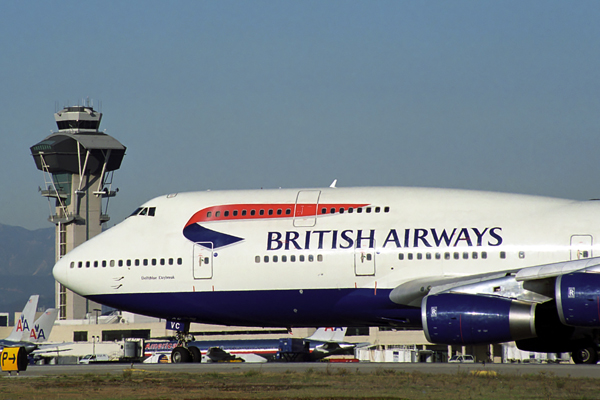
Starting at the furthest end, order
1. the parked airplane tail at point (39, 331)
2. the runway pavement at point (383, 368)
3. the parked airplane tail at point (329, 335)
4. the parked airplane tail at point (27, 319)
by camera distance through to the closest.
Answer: the parked airplane tail at point (329, 335), the parked airplane tail at point (27, 319), the parked airplane tail at point (39, 331), the runway pavement at point (383, 368)

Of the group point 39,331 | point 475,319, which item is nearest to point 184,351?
point 475,319

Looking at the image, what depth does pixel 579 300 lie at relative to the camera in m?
20.2

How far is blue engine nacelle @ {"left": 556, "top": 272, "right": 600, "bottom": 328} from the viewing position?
66.0ft

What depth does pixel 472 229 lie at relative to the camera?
79.5 feet

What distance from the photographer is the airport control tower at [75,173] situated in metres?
112

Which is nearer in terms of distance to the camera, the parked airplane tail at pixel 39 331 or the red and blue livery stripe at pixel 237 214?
the red and blue livery stripe at pixel 237 214

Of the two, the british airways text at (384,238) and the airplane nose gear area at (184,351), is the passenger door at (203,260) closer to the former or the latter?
the british airways text at (384,238)

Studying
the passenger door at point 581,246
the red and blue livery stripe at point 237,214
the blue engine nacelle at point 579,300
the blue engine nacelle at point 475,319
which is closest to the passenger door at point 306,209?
the red and blue livery stripe at point 237,214

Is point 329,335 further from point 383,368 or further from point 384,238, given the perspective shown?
point 383,368

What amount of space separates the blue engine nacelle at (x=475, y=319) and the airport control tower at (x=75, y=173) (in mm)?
94615

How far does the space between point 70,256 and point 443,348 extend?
177 feet

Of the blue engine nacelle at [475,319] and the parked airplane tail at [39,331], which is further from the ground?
the blue engine nacelle at [475,319]

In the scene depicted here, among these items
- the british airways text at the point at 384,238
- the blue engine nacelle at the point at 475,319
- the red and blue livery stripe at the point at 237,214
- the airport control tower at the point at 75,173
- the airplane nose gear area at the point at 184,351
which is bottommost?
the airplane nose gear area at the point at 184,351

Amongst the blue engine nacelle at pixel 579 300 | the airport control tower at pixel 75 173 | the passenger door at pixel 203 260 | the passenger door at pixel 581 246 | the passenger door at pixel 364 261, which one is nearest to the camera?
the blue engine nacelle at pixel 579 300
